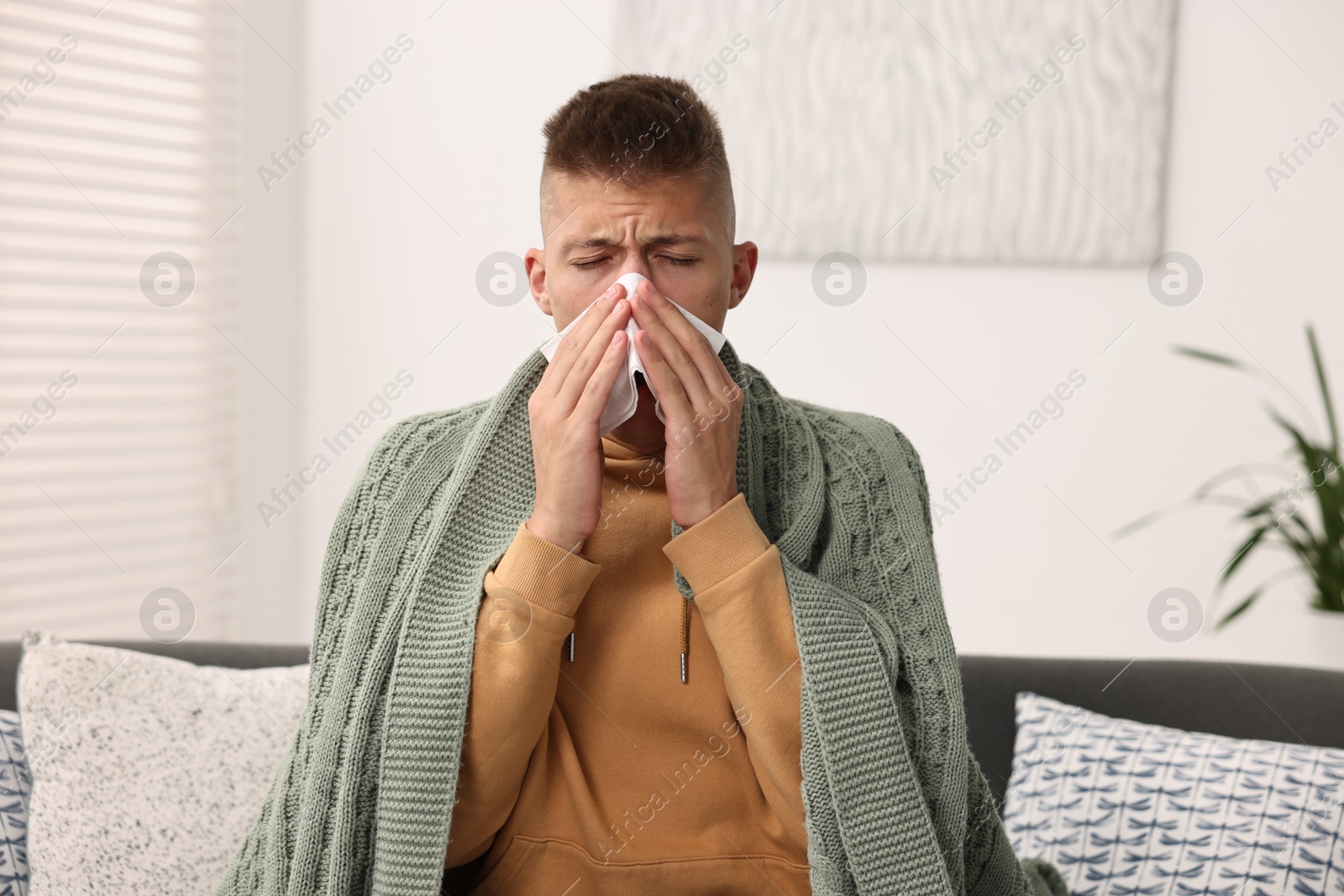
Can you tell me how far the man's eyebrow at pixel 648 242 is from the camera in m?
1.35

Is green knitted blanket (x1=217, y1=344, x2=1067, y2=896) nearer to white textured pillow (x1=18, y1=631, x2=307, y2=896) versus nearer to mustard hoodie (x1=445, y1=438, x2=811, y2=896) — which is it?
mustard hoodie (x1=445, y1=438, x2=811, y2=896)

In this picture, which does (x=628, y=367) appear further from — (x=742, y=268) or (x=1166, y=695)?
(x=1166, y=695)

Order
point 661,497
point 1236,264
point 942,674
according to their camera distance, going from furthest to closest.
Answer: point 1236,264 → point 661,497 → point 942,674

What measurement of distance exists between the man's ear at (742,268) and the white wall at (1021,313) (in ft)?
4.00

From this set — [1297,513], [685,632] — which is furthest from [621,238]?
[1297,513]

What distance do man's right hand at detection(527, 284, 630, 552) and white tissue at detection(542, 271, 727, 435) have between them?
0.01 m

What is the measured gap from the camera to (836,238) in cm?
279

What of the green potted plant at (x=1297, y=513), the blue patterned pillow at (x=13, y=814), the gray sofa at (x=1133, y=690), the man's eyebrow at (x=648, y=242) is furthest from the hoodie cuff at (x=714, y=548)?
the green potted plant at (x=1297, y=513)

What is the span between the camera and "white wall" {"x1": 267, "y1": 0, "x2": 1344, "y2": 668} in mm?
2697

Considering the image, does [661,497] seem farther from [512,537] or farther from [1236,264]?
[1236,264]

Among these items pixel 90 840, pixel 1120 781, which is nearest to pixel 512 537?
pixel 90 840

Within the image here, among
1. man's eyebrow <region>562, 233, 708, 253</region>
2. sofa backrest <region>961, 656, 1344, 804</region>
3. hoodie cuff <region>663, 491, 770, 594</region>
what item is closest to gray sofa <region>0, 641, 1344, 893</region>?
sofa backrest <region>961, 656, 1344, 804</region>

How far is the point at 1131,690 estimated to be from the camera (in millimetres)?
1867

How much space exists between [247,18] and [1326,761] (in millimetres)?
2884
